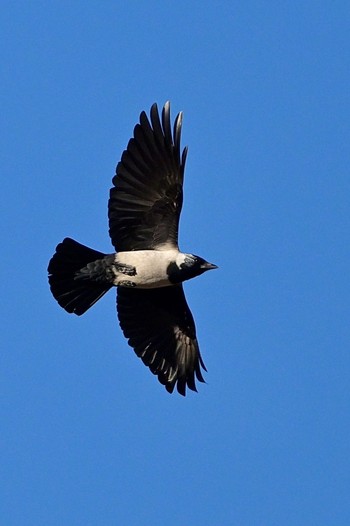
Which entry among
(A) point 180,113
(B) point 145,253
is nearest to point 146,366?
(B) point 145,253

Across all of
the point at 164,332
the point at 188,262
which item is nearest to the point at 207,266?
the point at 188,262

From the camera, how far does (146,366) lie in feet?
73.4

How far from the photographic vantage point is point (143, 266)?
69.9ft

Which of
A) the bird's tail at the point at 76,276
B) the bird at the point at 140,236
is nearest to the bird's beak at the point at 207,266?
the bird at the point at 140,236

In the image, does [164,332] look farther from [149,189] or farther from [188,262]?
[149,189]

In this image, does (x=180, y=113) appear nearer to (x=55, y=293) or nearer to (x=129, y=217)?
(x=129, y=217)

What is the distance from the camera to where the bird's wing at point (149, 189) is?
2109 cm

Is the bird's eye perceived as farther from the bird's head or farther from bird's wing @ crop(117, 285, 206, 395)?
bird's wing @ crop(117, 285, 206, 395)

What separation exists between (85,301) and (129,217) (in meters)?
1.22

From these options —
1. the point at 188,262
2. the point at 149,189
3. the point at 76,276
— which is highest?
the point at 149,189

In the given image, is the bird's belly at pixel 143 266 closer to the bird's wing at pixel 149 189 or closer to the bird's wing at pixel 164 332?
the bird's wing at pixel 149 189

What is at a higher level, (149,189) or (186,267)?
(149,189)

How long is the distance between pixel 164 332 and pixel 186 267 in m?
1.44

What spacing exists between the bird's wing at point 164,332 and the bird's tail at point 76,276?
67cm
